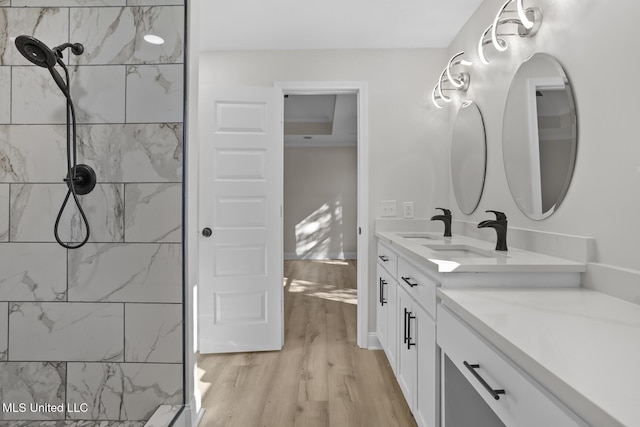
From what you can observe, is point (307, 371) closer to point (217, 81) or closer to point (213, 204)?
point (213, 204)

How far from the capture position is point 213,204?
8.77ft

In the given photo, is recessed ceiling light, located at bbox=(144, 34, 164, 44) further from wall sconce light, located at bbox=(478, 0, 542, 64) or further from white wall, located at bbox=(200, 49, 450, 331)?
wall sconce light, located at bbox=(478, 0, 542, 64)

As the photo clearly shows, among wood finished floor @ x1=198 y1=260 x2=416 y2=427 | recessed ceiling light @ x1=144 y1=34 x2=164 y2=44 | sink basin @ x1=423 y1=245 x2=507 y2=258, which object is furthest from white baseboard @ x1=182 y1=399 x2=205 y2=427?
recessed ceiling light @ x1=144 y1=34 x2=164 y2=44

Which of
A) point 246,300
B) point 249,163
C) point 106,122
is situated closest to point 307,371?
point 246,300

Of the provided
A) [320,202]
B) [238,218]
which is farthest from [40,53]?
[320,202]

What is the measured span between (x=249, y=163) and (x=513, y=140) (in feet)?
5.73

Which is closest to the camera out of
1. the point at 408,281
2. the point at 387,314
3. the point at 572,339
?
the point at 572,339

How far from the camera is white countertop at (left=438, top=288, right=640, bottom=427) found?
0.54 meters

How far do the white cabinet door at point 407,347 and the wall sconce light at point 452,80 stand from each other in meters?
1.50

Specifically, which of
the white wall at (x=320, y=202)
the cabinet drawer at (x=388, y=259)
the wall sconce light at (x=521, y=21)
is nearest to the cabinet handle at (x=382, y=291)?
the cabinet drawer at (x=388, y=259)

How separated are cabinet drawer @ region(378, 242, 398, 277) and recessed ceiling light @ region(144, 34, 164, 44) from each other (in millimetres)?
1651

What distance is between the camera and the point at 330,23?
2.47 meters

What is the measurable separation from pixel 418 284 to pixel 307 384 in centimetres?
108

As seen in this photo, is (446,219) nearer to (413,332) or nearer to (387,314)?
(387,314)
